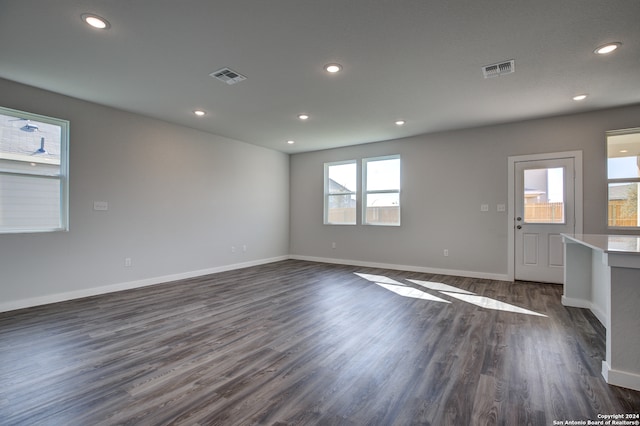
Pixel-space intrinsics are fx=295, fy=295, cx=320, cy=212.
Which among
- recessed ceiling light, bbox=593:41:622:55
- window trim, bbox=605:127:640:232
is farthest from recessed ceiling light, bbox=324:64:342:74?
window trim, bbox=605:127:640:232

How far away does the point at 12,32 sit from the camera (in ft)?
8.47

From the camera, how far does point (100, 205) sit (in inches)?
170

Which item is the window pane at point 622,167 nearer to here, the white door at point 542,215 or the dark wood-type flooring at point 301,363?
the white door at point 542,215

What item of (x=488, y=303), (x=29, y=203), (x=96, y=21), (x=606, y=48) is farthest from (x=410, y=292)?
(x=29, y=203)

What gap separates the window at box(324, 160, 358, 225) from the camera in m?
6.97

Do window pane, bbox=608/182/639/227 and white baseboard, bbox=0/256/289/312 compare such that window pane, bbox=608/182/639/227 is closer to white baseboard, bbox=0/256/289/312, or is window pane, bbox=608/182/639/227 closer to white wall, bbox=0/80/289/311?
white wall, bbox=0/80/289/311

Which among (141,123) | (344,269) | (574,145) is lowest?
(344,269)

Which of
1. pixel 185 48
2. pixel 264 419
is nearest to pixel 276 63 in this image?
pixel 185 48

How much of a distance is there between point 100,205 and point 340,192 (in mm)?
4669

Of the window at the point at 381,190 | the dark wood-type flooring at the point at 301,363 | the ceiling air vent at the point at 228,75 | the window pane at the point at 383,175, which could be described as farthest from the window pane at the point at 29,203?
the window pane at the point at 383,175

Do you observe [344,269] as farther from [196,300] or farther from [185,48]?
[185,48]

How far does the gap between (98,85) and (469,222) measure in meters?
6.07

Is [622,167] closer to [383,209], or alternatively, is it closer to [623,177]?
[623,177]

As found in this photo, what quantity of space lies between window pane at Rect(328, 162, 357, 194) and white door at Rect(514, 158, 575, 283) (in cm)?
321
